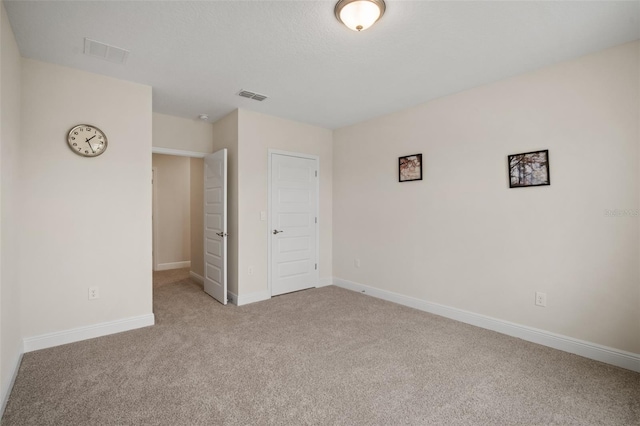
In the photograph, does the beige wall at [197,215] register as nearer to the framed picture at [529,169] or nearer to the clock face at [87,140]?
the clock face at [87,140]

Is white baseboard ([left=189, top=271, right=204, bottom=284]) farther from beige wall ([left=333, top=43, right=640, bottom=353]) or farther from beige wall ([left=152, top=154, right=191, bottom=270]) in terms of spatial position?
beige wall ([left=333, top=43, right=640, bottom=353])

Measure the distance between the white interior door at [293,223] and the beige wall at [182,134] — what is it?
43.9 inches

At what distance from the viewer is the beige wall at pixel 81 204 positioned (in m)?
2.66

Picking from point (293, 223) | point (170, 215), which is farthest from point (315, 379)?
point (170, 215)

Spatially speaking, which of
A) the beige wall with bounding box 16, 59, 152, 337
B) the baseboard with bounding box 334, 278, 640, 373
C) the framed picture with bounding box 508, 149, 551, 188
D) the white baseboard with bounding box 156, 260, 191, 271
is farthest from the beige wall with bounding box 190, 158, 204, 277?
the framed picture with bounding box 508, 149, 551, 188

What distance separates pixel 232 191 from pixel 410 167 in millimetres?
2379

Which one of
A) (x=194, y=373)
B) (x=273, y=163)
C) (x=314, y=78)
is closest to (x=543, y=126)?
(x=314, y=78)

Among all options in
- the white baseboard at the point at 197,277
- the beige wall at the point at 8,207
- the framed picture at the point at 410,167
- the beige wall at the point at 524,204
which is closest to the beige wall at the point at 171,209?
the white baseboard at the point at 197,277

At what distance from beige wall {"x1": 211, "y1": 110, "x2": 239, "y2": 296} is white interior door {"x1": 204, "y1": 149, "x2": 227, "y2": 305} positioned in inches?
5.8

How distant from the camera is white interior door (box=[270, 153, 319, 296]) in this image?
14.3 feet

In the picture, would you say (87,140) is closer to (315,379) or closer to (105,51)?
(105,51)

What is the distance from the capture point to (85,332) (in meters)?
2.88

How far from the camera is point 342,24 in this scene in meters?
2.16

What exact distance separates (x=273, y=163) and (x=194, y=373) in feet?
9.19
